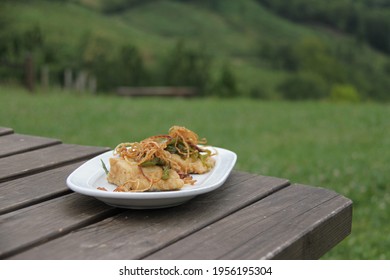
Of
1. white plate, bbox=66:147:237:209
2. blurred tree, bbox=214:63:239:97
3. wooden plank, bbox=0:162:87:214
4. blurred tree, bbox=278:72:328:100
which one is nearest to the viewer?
white plate, bbox=66:147:237:209

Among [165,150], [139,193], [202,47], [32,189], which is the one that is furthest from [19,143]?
[202,47]

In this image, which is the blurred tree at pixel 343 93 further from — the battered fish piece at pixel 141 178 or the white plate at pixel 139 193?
the battered fish piece at pixel 141 178

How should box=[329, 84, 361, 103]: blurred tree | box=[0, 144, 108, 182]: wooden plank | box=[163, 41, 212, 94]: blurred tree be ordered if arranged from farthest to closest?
box=[329, 84, 361, 103]: blurred tree → box=[163, 41, 212, 94]: blurred tree → box=[0, 144, 108, 182]: wooden plank

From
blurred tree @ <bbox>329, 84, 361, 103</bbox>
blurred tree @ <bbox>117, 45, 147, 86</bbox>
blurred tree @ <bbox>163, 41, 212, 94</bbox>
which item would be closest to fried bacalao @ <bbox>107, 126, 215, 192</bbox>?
blurred tree @ <bbox>117, 45, 147, 86</bbox>

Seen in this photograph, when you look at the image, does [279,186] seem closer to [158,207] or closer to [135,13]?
[158,207]

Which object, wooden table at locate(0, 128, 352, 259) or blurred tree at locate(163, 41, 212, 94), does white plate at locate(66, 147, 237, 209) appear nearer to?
wooden table at locate(0, 128, 352, 259)

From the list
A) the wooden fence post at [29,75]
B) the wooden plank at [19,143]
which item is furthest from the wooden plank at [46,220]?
the wooden fence post at [29,75]

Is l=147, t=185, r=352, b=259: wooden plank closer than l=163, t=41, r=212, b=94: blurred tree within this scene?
Yes
